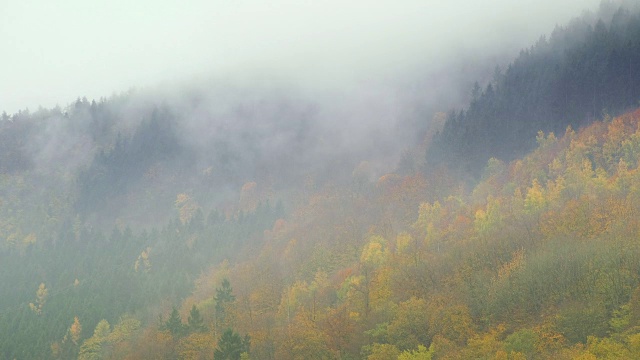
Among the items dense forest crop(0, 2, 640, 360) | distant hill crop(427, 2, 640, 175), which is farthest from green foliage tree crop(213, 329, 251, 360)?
distant hill crop(427, 2, 640, 175)

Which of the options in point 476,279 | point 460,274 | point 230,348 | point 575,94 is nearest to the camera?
point 230,348

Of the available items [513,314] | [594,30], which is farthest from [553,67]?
[513,314]

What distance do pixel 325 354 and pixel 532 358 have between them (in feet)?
88.6

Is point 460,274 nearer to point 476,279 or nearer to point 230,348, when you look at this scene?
point 476,279

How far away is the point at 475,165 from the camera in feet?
611

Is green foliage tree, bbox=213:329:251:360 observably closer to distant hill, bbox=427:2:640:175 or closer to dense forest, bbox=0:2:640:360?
dense forest, bbox=0:2:640:360

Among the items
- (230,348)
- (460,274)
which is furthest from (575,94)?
(230,348)

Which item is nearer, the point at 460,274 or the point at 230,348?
the point at 230,348

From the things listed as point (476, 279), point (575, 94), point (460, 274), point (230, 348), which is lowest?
point (230, 348)

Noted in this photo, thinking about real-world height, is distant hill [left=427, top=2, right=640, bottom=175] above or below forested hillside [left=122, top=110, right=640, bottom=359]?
above

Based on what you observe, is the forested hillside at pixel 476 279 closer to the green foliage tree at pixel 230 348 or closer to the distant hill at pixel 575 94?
the green foliage tree at pixel 230 348

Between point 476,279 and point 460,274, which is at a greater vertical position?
point 460,274

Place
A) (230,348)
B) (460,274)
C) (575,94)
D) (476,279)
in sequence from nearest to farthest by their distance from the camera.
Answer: (230,348)
(476,279)
(460,274)
(575,94)

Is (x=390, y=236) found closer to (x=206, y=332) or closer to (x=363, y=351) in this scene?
(x=206, y=332)
